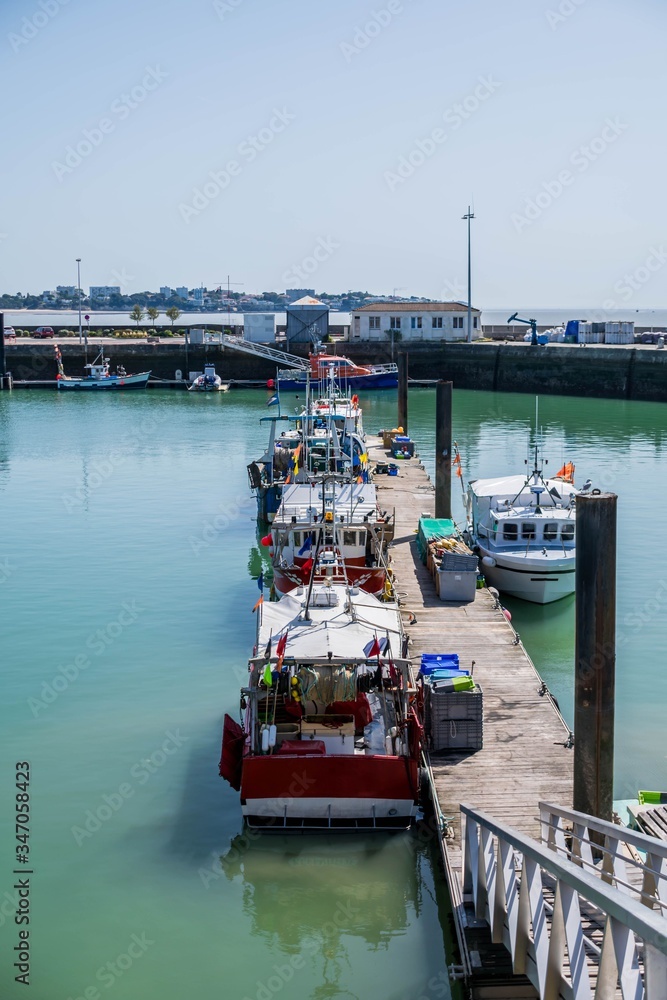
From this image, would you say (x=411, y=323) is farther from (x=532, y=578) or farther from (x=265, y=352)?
(x=532, y=578)

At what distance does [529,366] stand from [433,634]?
5709 centimetres

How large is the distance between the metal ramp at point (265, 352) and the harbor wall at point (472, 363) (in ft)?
2.04

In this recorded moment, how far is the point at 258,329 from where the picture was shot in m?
84.1

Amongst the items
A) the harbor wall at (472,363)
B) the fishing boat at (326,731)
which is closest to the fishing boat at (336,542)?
the fishing boat at (326,731)

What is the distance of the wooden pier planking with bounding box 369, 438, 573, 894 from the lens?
13.2 m

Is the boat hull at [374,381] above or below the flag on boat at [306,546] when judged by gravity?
above

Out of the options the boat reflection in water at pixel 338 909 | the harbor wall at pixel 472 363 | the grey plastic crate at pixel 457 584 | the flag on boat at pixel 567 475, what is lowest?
the boat reflection in water at pixel 338 909

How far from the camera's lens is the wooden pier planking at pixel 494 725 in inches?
520

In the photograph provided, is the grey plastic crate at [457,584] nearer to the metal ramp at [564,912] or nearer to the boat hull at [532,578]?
the boat hull at [532,578]

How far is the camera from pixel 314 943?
12289 mm

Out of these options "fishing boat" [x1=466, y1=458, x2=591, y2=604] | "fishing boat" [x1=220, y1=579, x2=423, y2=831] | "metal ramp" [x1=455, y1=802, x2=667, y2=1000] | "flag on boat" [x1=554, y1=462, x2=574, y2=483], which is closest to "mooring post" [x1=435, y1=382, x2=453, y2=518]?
"fishing boat" [x1=466, y1=458, x2=591, y2=604]

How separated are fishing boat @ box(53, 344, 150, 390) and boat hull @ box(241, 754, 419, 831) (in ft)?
222

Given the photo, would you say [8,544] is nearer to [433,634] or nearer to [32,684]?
[32,684]

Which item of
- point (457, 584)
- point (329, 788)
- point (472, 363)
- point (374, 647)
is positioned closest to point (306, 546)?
point (457, 584)
